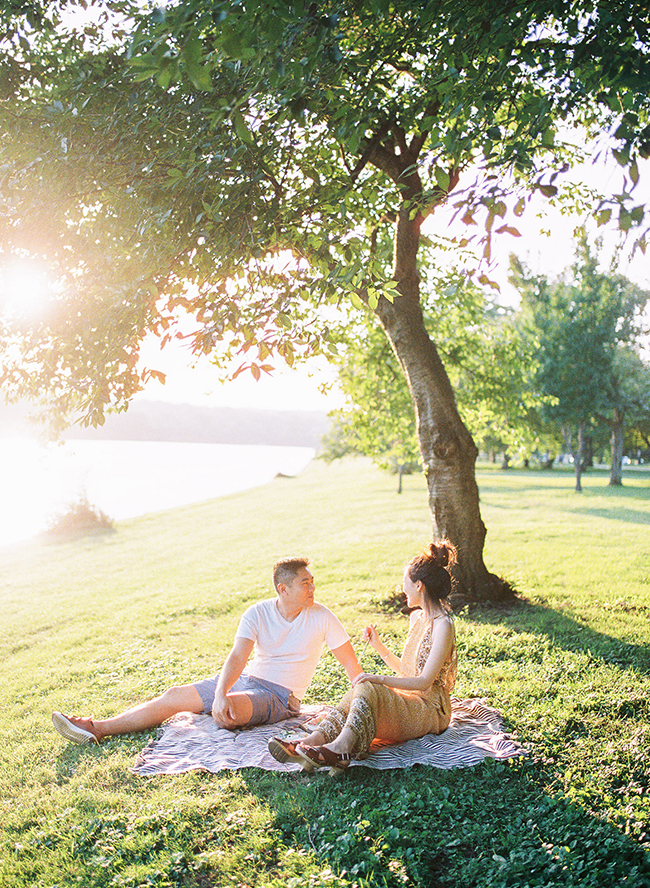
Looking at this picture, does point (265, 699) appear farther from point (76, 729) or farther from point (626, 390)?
point (626, 390)

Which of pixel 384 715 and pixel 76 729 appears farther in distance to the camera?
pixel 76 729

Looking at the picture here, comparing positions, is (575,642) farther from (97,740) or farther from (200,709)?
(97,740)

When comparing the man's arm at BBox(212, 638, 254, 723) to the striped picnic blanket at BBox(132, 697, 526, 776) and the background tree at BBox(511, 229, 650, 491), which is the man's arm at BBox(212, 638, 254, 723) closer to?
the striped picnic blanket at BBox(132, 697, 526, 776)

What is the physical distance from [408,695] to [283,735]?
3.26ft

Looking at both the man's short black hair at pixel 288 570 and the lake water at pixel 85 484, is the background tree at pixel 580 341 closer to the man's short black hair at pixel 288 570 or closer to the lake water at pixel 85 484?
the lake water at pixel 85 484

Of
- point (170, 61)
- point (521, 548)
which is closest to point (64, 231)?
point (170, 61)

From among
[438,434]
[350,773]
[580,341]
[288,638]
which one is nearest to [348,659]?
[288,638]

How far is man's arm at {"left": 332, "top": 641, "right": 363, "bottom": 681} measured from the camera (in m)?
4.82

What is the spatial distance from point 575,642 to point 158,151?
6868 mm

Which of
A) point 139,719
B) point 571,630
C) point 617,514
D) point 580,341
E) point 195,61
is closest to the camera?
point 195,61

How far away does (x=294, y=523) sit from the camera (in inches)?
931

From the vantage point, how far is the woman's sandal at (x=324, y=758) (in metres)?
4.08

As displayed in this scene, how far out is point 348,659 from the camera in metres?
4.86

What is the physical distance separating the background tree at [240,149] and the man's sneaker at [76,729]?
98.0 inches
